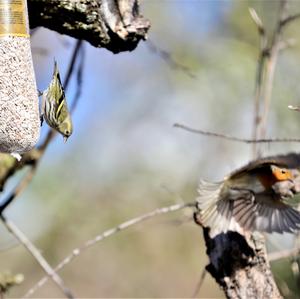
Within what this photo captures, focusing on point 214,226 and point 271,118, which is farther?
point 271,118

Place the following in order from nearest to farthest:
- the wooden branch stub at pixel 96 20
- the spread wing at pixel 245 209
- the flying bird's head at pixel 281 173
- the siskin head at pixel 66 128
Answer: the siskin head at pixel 66 128
the wooden branch stub at pixel 96 20
the spread wing at pixel 245 209
the flying bird's head at pixel 281 173

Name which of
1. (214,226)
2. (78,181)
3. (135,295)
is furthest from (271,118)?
(78,181)

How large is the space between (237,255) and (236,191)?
438 mm

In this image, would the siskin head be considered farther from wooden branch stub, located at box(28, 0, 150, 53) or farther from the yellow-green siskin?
wooden branch stub, located at box(28, 0, 150, 53)

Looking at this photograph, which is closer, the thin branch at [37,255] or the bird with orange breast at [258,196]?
the bird with orange breast at [258,196]

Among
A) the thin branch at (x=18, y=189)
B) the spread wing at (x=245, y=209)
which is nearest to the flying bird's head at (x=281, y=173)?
the spread wing at (x=245, y=209)

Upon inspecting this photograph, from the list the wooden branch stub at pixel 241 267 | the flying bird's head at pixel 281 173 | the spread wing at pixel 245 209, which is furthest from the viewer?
the flying bird's head at pixel 281 173

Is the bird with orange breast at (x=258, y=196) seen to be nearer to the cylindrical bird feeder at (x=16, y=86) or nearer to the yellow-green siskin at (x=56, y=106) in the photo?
the yellow-green siskin at (x=56, y=106)

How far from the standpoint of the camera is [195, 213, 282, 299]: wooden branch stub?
2.52 metres

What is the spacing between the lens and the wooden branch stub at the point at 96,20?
7.92 feet

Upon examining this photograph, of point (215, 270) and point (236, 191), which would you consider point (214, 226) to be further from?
point (236, 191)

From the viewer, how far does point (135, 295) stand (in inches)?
321

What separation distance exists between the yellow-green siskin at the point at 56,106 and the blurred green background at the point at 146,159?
16.0 ft

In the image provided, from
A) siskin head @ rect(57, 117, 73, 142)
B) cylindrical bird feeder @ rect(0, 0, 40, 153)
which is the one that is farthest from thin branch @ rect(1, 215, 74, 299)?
cylindrical bird feeder @ rect(0, 0, 40, 153)
